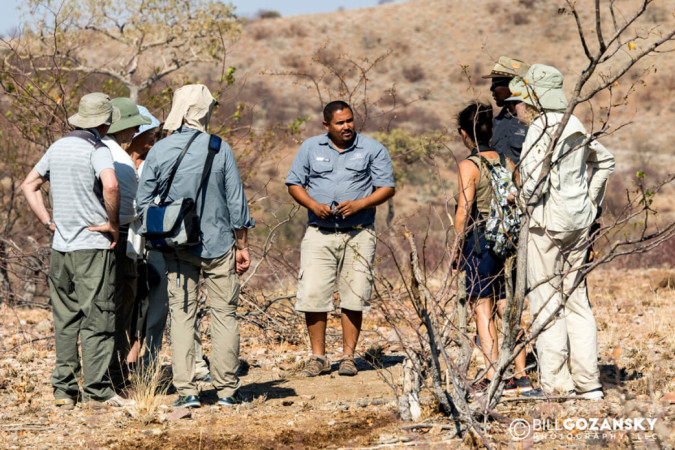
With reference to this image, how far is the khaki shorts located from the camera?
5941mm

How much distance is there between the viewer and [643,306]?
28.5ft

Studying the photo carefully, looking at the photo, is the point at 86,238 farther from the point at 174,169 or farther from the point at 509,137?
the point at 509,137

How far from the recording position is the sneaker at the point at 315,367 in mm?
5926

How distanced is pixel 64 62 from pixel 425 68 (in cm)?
3440

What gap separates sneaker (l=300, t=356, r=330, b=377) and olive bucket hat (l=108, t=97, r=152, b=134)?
206 centimetres

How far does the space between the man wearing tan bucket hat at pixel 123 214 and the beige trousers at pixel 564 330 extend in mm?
2513

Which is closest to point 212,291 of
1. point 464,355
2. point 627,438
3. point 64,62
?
point 464,355

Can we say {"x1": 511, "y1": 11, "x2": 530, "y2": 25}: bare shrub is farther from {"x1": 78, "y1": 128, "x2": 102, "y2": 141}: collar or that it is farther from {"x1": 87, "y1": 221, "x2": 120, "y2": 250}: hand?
{"x1": 87, "y1": 221, "x2": 120, "y2": 250}: hand

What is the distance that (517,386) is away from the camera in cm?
503

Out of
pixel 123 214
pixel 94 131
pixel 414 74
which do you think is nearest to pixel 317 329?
pixel 123 214

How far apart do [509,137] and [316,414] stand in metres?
2.19

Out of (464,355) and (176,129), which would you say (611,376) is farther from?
(176,129)

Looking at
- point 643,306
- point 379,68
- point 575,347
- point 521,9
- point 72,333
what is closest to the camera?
point 575,347

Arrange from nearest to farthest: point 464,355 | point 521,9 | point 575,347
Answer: point 464,355 → point 575,347 → point 521,9
